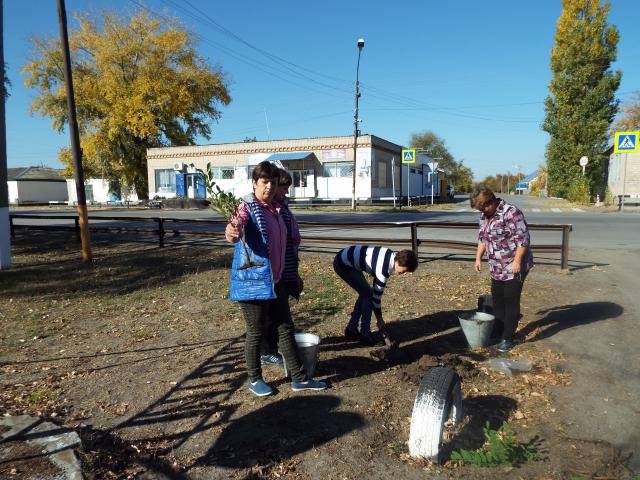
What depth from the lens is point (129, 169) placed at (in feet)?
136

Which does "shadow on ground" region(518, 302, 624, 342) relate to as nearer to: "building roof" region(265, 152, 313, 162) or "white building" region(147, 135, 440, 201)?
"white building" region(147, 135, 440, 201)

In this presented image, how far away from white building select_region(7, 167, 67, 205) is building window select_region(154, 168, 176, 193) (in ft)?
76.7

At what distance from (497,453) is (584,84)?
3560cm

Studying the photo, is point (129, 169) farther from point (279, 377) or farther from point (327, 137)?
point (279, 377)

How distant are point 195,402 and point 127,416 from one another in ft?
1.65

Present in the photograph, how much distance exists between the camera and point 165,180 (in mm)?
41062

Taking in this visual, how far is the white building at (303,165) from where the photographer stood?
32.9 metres

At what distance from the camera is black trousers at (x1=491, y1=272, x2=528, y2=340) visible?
15.3ft

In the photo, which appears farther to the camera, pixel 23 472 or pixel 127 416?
pixel 127 416

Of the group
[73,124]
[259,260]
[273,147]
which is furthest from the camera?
[273,147]

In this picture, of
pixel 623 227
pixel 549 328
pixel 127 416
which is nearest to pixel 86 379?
pixel 127 416

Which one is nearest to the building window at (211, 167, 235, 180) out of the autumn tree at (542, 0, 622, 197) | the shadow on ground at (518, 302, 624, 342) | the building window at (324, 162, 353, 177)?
the building window at (324, 162, 353, 177)

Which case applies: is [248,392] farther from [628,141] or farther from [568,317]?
[628,141]

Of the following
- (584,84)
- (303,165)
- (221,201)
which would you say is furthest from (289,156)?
(221,201)
